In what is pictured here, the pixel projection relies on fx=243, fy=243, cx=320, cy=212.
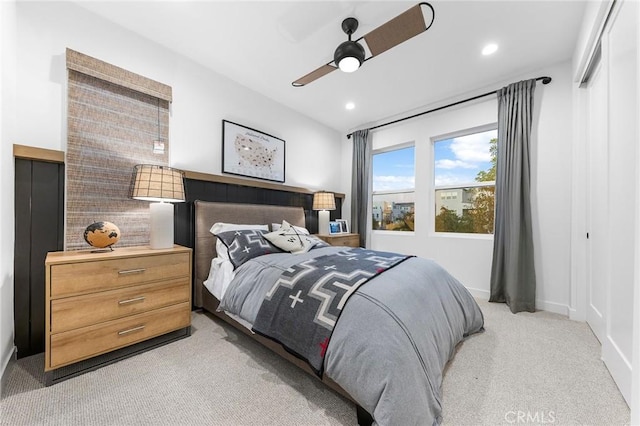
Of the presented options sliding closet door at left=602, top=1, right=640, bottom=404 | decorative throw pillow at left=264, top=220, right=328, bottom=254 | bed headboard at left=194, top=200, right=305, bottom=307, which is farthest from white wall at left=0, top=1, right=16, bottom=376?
sliding closet door at left=602, top=1, right=640, bottom=404

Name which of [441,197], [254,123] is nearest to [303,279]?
[254,123]

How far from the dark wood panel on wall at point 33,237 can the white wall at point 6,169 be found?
0.04 metres

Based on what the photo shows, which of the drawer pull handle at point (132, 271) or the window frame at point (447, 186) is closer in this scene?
the drawer pull handle at point (132, 271)

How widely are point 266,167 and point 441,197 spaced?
8.58 ft

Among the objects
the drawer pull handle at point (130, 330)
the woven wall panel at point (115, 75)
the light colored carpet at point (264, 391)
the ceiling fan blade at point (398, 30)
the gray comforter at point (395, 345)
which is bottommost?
the light colored carpet at point (264, 391)

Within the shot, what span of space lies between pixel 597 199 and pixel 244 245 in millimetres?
3218

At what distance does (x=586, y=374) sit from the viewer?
1.59 meters

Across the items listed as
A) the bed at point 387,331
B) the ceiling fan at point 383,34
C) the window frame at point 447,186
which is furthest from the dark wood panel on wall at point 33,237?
the window frame at point 447,186

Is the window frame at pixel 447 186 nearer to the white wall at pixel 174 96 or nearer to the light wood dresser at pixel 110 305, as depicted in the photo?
the white wall at pixel 174 96

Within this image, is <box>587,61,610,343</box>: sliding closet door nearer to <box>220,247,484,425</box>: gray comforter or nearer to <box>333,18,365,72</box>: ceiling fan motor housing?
<box>220,247,484,425</box>: gray comforter

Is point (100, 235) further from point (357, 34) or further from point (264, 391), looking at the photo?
point (357, 34)

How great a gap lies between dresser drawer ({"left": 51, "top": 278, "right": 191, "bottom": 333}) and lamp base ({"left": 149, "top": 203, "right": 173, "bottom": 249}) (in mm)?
358

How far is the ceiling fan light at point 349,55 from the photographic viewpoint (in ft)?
6.47

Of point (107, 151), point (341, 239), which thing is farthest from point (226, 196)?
point (341, 239)
